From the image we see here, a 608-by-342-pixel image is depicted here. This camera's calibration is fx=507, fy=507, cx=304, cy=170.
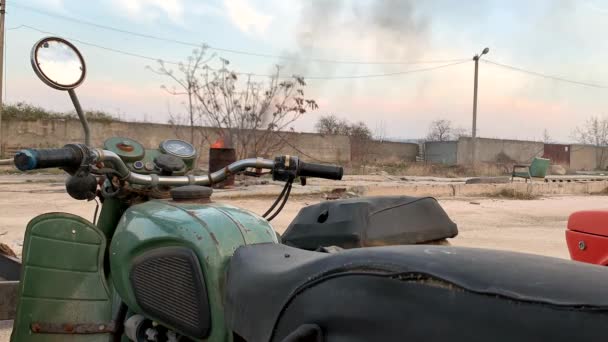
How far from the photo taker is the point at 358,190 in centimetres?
1038

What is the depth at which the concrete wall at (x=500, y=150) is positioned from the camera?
3148 centimetres

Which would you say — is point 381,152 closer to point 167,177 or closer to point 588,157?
point 588,157

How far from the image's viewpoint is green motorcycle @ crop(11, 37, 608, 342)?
1.75 feet

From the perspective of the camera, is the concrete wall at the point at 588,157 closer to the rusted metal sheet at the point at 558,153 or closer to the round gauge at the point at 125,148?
A: the rusted metal sheet at the point at 558,153

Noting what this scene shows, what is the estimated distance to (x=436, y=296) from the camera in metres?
0.56

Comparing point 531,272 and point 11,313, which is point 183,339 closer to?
point 531,272

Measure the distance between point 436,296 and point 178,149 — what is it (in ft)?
4.87

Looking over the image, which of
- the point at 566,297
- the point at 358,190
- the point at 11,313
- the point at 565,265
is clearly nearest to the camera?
the point at 566,297

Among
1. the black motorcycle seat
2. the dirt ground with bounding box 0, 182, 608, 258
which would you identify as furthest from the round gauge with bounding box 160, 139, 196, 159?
the dirt ground with bounding box 0, 182, 608, 258

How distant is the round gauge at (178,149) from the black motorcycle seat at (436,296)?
1.14 m

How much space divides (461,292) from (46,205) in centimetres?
887

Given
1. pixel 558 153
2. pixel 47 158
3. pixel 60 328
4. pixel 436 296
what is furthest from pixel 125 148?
pixel 558 153

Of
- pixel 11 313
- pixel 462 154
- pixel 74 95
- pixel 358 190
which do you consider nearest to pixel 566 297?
pixel 74 95

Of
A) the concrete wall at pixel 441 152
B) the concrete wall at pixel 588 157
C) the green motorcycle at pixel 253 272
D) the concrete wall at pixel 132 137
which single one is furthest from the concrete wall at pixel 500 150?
the green motorcycle at pixel 253 272
